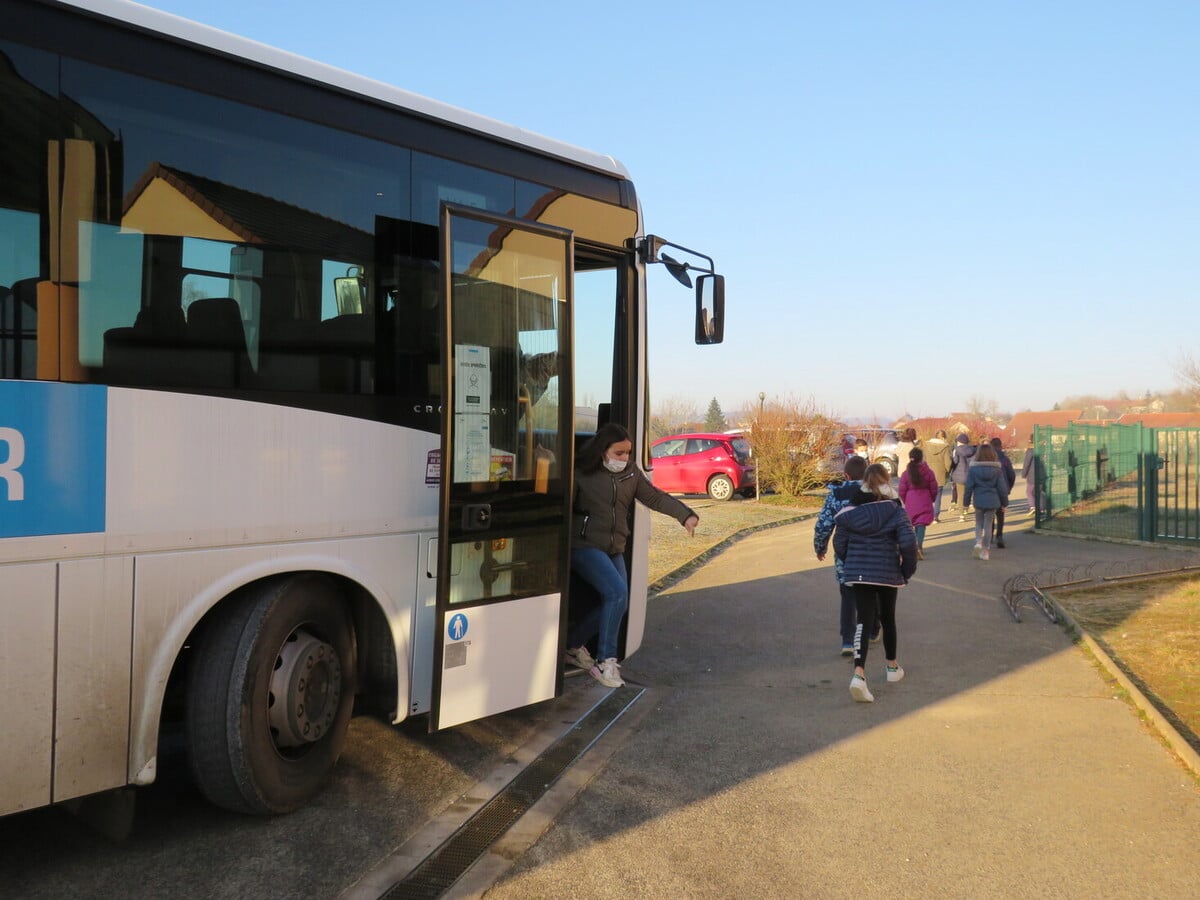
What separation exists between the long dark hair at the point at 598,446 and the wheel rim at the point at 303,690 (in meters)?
2.45

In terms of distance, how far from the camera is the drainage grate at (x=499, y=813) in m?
4.21

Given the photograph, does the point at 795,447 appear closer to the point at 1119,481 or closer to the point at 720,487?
the point at 720,487

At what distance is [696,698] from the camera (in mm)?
7414

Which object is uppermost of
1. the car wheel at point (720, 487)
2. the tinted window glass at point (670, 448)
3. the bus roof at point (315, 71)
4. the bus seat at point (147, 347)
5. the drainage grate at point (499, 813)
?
the bus roof at point (315, 71)

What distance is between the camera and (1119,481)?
18609 mm

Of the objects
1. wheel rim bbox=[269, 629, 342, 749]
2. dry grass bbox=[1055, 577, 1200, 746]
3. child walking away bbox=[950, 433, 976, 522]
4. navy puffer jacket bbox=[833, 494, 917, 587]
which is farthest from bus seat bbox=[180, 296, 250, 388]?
child walking away bbox=[950, 433, 976, 522]

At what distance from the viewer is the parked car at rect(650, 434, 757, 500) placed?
87.4 ft

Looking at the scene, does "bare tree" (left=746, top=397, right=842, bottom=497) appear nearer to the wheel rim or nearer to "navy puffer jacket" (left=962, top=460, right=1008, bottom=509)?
"navy puffer jacket" (left=962, top=460, right=1008, bottom=509)

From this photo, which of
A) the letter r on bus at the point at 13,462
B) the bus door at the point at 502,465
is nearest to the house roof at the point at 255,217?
the bus door at the point at 502,465

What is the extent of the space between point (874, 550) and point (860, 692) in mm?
1024

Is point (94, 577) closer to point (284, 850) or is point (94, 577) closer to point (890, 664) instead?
point (284, 850)

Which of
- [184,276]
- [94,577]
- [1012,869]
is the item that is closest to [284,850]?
[94,577]

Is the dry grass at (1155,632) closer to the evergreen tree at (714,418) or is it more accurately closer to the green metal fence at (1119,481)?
the green metal fence at (1119,481)

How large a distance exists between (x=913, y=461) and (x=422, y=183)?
29.3 feet
